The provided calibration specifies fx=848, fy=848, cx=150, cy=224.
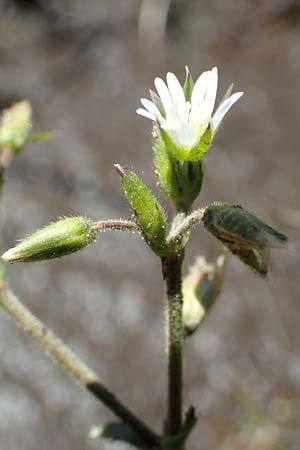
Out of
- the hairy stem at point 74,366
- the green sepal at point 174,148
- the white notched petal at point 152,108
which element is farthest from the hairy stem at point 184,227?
the hairy stem at point 74,366

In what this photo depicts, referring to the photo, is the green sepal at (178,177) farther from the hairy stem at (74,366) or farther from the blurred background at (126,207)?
the blurred background at (126,207)

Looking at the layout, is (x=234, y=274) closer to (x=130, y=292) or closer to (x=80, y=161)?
(x=130, y=292)

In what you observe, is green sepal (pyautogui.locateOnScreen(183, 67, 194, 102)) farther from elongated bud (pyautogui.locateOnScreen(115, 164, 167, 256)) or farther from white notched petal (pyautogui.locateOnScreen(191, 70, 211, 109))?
elongated bud (pyautogui.locateOnScreen(115, 164, 167, 256))

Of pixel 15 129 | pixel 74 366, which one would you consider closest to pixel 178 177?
pixel 74 366

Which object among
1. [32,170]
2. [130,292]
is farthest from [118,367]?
[32,170]

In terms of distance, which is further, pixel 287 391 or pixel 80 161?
pixel 80 161
